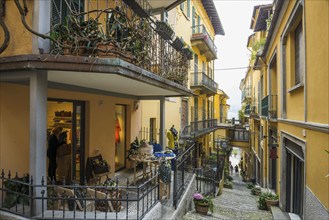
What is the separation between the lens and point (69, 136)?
6.59m

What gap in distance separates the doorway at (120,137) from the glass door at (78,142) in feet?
6.71

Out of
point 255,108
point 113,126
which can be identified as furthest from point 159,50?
point 255,108

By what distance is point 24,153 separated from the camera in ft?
16.2

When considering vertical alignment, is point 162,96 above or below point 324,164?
above

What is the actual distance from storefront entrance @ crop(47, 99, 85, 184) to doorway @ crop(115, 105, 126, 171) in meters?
2.10

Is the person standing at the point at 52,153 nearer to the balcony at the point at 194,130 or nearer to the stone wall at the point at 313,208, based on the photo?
the stone wall at the point at 313,208

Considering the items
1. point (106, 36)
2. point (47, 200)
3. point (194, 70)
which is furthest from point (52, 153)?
point (194, 70)

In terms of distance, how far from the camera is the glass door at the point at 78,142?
6434 mm

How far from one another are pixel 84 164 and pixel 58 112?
64.3 inches

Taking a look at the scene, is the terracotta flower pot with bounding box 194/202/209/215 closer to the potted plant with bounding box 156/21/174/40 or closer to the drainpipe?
the drainpipe

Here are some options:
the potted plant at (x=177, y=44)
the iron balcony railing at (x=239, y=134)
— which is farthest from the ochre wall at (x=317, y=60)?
the iron balcony railing at (x=239, y=134)

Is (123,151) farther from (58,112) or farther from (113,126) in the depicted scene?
(58,112)

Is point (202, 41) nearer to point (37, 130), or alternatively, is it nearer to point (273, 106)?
point (273, 106)

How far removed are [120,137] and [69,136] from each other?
105 inches
